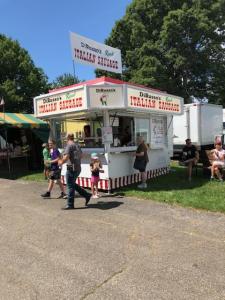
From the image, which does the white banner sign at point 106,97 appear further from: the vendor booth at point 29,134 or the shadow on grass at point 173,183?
the vendor booth at point 29,134

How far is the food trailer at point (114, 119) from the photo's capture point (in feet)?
32.0

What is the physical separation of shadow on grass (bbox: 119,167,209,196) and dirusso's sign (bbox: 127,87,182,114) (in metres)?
2.34

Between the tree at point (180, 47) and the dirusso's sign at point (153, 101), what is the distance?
15271 mm

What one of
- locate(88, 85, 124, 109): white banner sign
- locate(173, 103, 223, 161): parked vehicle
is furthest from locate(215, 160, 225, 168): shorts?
locate(173, 103, 223, 161): parked vehicle

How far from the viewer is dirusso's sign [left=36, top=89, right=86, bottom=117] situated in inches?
388

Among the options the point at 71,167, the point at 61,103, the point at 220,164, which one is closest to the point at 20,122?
the point at 61,103

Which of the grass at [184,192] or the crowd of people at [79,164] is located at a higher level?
the crowd of people at [79,164]

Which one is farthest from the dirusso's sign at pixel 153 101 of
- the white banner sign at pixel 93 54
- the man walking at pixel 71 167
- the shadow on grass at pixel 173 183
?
the white banner sign at pixel 93 54

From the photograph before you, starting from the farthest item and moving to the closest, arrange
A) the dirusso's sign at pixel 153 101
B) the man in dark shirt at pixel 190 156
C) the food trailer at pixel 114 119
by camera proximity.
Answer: the man in dark shirt at pixel 190 156 < the dirusso's sign at pixel 153 101 < the food trailer at pixel 114 119

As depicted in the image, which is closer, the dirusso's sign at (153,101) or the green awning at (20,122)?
the dirusso's sign at (153,101)

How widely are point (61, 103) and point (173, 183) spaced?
4.29 meters

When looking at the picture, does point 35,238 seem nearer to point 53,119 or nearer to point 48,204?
point 48,204

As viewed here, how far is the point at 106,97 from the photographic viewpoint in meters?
9.72

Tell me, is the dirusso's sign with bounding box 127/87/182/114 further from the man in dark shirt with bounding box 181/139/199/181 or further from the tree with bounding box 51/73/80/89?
the tree with bounding box 51/73/80/89
